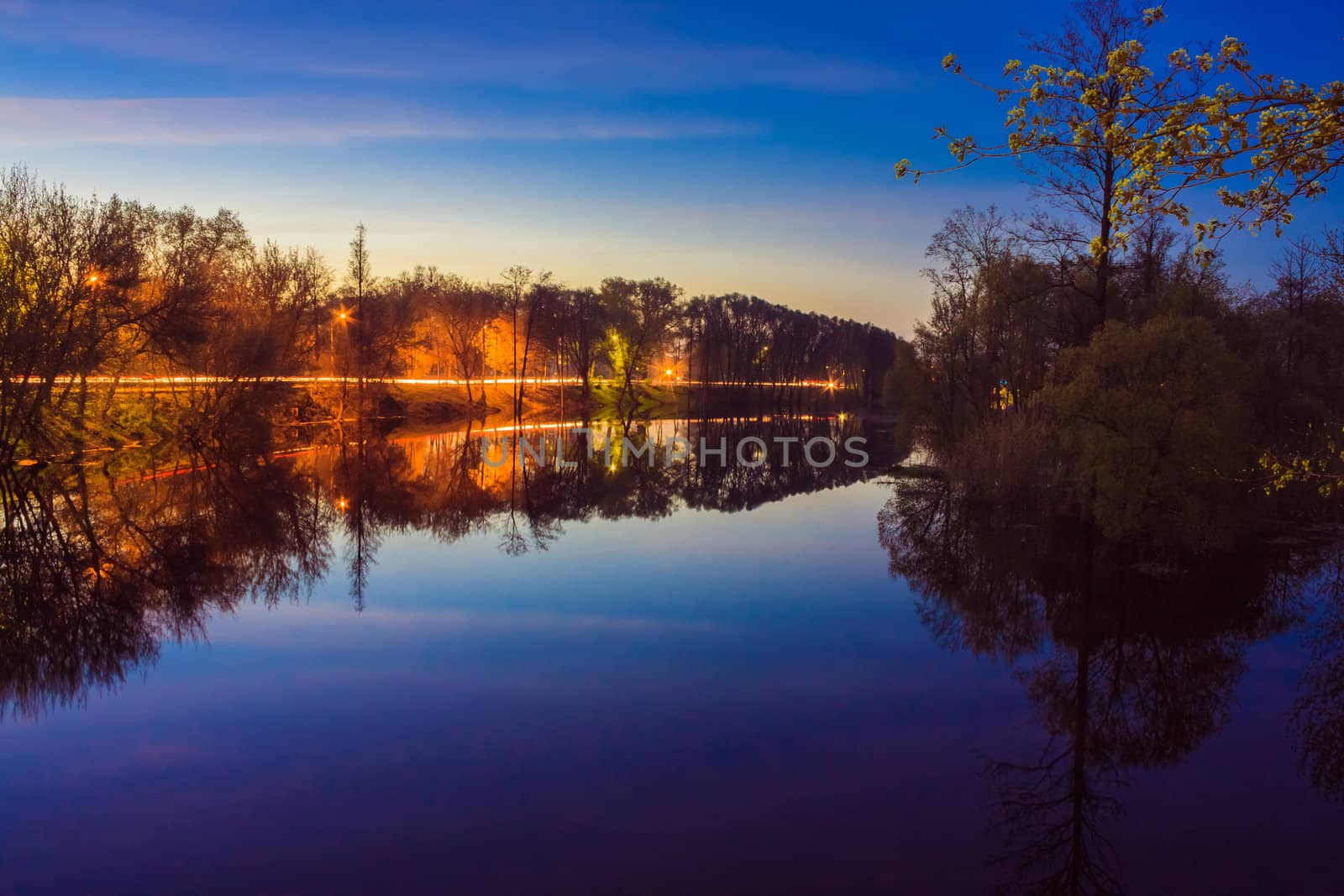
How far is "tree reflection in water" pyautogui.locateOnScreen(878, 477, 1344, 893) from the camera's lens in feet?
26.2

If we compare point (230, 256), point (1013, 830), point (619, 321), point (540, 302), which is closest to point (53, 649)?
point (1013, 830)

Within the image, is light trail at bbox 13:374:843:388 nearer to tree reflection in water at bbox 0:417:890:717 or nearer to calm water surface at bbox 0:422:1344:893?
tree reflection in water at bbox 0:417:890:717

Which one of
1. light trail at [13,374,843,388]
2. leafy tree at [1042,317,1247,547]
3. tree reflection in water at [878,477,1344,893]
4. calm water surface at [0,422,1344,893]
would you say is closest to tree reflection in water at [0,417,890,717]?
calm water surface at [0,422,1344,893]

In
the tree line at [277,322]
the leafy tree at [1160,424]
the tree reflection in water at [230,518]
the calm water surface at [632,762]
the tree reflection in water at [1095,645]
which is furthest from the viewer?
the tree line at [277,322]

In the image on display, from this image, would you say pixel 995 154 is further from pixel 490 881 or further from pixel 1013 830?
pixel 490 881

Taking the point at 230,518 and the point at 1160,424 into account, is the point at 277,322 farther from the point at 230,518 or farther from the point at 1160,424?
the point at 1160,424

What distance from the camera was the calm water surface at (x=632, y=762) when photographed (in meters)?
6.89

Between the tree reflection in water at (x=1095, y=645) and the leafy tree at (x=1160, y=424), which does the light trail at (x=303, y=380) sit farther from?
the leafy tree at (x=1160, y=424)

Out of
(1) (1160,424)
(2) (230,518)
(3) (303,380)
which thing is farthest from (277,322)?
(1) (1160,424)

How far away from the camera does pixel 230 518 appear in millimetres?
22219

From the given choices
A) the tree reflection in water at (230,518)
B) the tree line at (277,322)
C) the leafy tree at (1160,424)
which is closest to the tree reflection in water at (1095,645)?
the leafy tree at (1160,424)

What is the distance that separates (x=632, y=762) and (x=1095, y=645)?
8.22m

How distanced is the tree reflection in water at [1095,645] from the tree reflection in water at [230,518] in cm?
1018

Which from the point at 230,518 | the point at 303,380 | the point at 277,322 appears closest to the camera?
the point at 230,518
